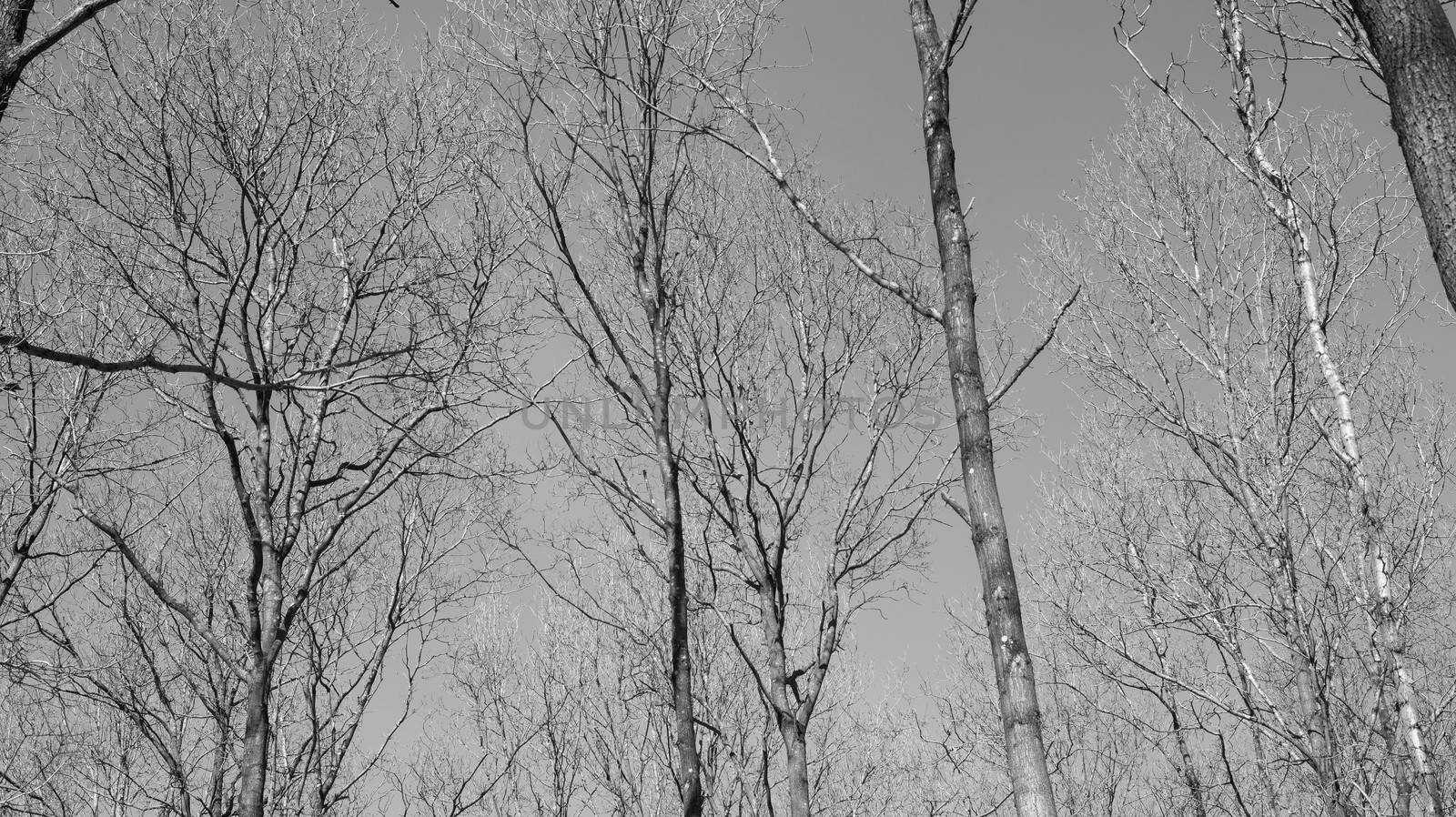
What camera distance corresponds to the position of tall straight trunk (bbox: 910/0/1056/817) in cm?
304

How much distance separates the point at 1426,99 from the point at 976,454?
5.74 feet

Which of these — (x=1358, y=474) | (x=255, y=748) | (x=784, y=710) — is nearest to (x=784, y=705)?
(x=784, y=710)

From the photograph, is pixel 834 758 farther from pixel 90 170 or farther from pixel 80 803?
pixel 90 170

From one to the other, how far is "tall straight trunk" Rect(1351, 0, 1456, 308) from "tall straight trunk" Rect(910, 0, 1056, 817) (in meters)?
1.49

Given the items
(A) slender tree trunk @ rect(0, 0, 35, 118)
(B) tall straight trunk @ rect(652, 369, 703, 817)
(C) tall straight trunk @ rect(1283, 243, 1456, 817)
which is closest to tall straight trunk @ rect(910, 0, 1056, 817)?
(B) tall straight trunk @ rect(652, 369, 703, 817)

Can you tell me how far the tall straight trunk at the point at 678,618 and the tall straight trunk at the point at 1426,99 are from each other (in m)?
3.87

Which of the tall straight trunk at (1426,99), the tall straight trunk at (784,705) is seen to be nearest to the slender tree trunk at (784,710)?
the tall straight trunk at (784,705)

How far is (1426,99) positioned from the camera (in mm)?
2660

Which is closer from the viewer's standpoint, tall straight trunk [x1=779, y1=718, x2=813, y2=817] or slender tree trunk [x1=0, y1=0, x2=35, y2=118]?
slender tree trunk [x1=0, y1=0, x2=35, y2=118]

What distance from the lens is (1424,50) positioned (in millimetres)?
2688

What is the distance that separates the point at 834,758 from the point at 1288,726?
9219mm

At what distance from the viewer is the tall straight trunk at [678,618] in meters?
5.02

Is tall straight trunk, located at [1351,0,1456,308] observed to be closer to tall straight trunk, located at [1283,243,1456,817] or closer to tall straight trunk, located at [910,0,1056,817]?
tall straight trunk, located at [910,0,1056,817]

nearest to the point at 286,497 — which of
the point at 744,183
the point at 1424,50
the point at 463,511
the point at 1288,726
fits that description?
the point at 463,511
